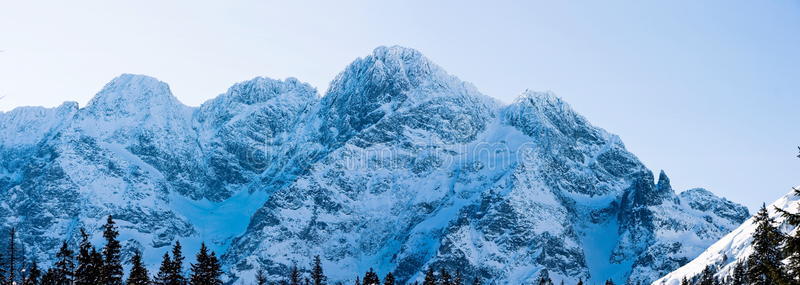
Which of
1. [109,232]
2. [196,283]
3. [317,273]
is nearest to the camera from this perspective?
[109,232]

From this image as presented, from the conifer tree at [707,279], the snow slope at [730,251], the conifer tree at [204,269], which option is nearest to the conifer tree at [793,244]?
the conifer tree at [204,269]

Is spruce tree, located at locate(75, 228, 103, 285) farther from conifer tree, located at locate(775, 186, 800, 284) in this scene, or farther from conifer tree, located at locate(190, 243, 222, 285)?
conifer tree, located at locate(775, 186, 800, 284)

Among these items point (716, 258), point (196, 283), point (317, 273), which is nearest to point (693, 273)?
point (716, 258)

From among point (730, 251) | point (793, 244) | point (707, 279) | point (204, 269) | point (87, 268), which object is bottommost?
point (793, 244)

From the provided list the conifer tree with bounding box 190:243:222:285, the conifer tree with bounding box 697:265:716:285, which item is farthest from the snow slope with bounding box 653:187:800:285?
the conifer tree with bounding box 190:243:222:285

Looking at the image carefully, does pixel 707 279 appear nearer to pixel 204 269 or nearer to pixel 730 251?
pixel 204 269

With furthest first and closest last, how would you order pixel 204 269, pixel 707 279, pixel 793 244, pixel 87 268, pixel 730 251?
pixel 730 251
pixel 707 279
pixel 204 269
pixel 87 268
pixel 793 244

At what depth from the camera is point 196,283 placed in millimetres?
64188

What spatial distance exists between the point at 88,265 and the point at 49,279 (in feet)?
56.2

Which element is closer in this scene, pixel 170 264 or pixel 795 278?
pixel 795 278

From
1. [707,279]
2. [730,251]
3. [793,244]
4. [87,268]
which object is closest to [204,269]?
[87,268]

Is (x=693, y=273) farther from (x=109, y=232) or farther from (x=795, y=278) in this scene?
(x=795, y=278)

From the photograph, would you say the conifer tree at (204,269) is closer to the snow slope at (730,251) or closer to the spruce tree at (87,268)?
the spruce tree at (87,268)

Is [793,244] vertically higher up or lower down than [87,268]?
lower down
